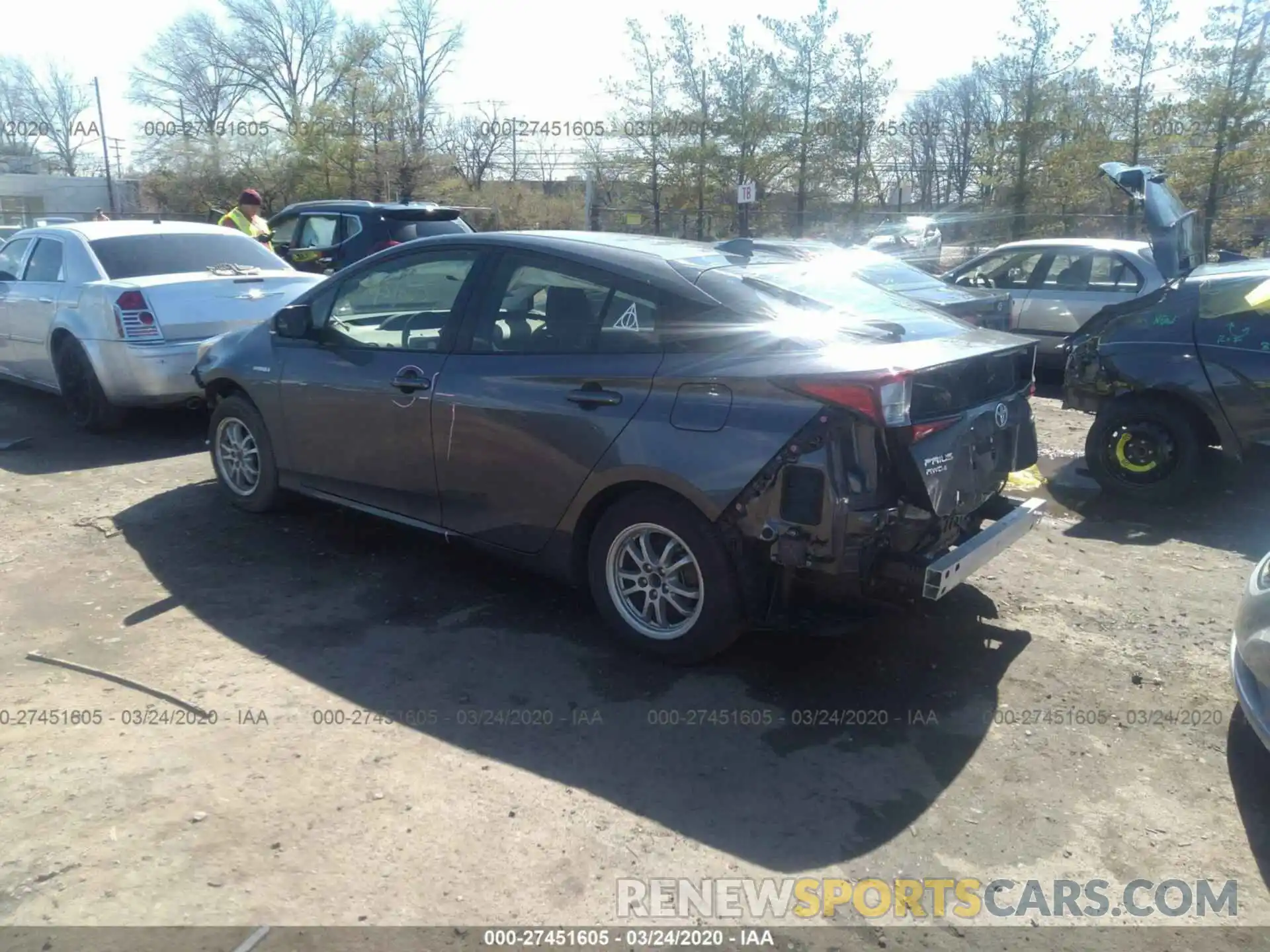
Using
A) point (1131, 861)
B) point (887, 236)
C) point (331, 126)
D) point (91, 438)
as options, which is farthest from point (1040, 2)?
point (1131, 861)

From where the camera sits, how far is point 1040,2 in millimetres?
23797

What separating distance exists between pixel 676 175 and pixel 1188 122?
40.6ft

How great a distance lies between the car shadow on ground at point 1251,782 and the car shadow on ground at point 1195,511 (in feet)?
7.43

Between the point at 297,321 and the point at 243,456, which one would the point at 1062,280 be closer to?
the point at 297,321

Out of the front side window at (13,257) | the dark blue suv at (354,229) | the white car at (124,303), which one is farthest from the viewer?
the dark blue suv at (354,229)

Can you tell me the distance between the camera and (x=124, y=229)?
27.1 feet

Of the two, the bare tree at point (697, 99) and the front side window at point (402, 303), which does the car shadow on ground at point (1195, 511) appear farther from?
the bare tree at point (697, 99)

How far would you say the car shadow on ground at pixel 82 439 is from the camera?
7.31 metres

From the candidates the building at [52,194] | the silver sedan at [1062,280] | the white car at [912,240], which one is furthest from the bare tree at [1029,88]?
the building at [52,194]

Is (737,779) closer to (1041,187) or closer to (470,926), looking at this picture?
(470,926)

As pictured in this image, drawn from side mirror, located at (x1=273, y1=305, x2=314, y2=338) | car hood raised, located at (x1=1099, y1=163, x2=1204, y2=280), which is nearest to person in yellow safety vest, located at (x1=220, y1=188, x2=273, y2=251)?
side mirror, located at (x1=273, y1=305, x2=314, y2=338)

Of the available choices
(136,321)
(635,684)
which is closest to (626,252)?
(635,684)

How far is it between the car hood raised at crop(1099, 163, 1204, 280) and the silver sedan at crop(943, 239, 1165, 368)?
9.71 ft

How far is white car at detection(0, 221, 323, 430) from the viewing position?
24.3 ft
